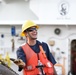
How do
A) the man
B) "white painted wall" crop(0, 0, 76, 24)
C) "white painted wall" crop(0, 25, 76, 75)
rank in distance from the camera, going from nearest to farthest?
1. the man
2. "white painted wall" crop(0, 0, 76, 24)
3. "white painted wall" crop(0, 25, 76, 75)

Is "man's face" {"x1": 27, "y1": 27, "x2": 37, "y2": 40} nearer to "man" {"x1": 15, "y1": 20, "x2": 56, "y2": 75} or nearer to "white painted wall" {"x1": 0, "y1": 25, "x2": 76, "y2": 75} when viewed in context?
"man" {"x1": 15, "y1": 20, "x2": 56, "y2": 75}

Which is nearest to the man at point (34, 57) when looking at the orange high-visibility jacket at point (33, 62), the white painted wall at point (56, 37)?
the orange high-visibility jacket at point (33, 62)

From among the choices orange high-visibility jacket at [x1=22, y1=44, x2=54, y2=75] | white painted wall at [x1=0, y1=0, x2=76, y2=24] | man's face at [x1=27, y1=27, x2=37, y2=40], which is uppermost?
white painted wall at [x1=0, y1=0, x2=76, y2=24]

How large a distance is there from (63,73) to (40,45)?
5006 mm

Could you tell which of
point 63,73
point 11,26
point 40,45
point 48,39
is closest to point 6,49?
point 11,26

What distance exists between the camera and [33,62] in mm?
2707

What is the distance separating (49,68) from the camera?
2.74m

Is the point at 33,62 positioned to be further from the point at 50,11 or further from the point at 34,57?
the point at 50,11

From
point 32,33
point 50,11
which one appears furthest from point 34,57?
point 50,11

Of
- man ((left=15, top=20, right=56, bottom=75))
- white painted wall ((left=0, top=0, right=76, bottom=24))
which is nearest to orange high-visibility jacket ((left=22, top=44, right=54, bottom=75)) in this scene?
man ((left=15, top=20, right=56, bottom=75))

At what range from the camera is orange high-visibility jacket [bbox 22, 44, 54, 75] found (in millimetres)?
2703

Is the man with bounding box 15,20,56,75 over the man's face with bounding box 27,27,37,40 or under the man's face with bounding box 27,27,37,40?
under

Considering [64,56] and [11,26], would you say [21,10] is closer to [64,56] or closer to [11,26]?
[11,26]

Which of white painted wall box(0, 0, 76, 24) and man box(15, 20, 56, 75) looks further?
white painted wall box(0, 0, 76, 24)
